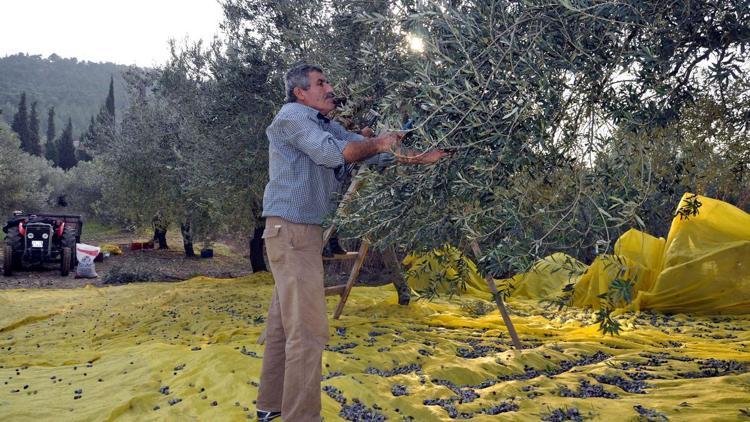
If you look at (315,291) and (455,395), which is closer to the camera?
(315,291)

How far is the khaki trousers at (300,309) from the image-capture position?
3.92m

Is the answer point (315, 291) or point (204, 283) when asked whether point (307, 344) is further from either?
point (204, 283)

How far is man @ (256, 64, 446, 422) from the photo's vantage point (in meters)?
3.91

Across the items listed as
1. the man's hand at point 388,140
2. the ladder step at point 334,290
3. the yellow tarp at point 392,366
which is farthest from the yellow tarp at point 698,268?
the man's hand at point 388,140

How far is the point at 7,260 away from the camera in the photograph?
17766 millimetres

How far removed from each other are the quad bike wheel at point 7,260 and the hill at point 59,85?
76987 mm

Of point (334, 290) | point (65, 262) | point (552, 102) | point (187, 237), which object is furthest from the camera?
point (187, 237)

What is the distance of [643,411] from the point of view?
5.05 m

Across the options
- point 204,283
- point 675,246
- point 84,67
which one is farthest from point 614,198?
point 84,67

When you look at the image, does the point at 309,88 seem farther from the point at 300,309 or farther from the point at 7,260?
the point at 7,260

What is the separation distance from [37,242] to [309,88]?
16.8 metres

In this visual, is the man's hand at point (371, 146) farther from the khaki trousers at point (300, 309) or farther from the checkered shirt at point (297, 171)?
the khaki trousers at point (300, 309)

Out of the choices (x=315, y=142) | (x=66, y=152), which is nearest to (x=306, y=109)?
(x=315, y=142)

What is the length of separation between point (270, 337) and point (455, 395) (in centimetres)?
217
